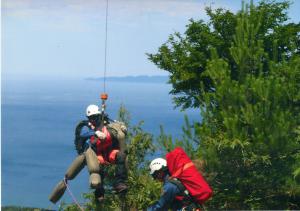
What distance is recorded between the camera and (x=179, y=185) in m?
11.7

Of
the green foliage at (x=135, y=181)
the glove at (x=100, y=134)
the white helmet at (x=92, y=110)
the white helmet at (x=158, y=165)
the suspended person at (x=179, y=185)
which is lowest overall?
the green foliage at (x=135, y=181)

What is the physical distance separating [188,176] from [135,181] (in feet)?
18.1

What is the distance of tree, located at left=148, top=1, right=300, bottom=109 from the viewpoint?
89.0ft

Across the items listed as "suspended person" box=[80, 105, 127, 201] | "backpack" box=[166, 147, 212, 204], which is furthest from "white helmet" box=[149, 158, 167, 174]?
"suspended person" box=[80, 105, 127, 201]

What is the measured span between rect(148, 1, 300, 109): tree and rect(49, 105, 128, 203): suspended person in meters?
13.5

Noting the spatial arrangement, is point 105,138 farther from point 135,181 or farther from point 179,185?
point 135,181

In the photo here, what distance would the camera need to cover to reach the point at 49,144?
168 m

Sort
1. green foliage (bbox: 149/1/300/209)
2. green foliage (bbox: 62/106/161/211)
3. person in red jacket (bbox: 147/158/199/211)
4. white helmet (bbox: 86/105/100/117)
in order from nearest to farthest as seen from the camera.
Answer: person in red jacket (bbox: 147/158/199/211)
white helmet (bbox: 86/105/100/117)
green foliage (bbox: 149/1/300/209)
green foliage (bbox: 62/106/161/211)

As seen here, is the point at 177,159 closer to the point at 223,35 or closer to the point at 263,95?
the point at 263,95

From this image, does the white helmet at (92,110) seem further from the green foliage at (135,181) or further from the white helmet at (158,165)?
the green foliage at (135,181)

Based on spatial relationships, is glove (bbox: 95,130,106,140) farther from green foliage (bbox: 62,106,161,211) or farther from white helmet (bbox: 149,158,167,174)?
green foliage (bbox: 62,106,161,211)

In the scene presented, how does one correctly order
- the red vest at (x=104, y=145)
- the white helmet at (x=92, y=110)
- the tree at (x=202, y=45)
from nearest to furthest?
the white helmet at (x=92, y=110), the red vest at (x=104, y=145), the tree at (x=202, y=45)

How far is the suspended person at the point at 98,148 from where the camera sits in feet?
42.0

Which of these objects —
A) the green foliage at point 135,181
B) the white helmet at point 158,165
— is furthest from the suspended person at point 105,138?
the green foliage at point 135,181
